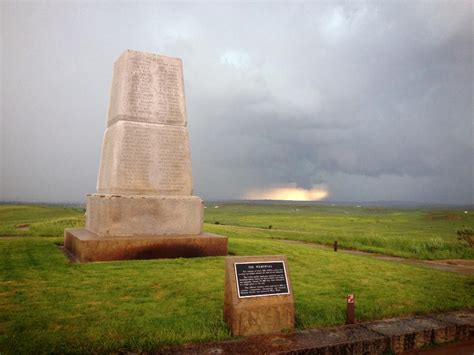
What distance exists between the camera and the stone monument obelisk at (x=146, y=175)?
9.44 m

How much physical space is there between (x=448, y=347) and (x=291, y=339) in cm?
246

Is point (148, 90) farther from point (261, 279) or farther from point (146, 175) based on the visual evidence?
point (261, 279)

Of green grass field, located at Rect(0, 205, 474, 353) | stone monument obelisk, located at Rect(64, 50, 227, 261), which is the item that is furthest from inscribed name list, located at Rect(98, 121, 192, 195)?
green grass field, located at Rect(0, 205, 474, 353)

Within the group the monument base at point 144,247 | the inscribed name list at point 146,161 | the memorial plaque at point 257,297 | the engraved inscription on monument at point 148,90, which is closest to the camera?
the memorial plaque at point 257,297

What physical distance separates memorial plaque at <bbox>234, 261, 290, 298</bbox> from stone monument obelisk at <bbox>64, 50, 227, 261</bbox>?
4573mm

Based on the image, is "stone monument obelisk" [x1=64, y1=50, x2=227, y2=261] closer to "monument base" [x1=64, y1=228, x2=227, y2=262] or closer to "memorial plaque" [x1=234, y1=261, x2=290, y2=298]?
"monument base" [x1=64, y1=228, x2=227, y2=262]

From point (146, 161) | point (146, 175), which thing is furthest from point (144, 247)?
point (146, 161)

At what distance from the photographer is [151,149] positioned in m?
10.3

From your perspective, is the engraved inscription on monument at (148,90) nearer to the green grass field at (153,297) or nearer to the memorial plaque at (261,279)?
the green grass field at (153,297)

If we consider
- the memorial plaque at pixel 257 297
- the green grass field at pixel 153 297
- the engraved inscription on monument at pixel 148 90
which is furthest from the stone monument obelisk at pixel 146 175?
the memorial plaque at pixel 257 297

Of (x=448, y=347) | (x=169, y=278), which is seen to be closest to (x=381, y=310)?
(x=448, y=347)

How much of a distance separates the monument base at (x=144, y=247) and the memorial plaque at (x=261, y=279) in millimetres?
4566

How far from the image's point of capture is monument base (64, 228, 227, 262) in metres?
8.70

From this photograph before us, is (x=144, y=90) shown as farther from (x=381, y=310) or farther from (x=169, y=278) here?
(x=381, y=310)
